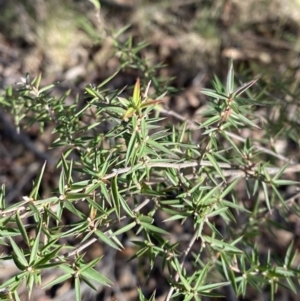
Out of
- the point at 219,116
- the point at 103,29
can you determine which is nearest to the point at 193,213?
the point at 219,116

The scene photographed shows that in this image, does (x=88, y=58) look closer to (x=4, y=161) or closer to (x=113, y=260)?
Result: (x=4, y=161)

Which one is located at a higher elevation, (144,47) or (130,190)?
(130,190)

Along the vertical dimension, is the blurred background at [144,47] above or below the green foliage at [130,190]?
below

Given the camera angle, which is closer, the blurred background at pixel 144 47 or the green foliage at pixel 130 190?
the green foliage at pixel 130 190

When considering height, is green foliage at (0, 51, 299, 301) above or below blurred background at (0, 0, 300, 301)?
above

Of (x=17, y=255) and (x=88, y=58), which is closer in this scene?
(x=17, y=255)

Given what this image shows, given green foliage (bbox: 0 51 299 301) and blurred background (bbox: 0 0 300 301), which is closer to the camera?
green foliage (bbox: 0 51 299 301)

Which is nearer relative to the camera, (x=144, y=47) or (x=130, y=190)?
(x=130, y=190)

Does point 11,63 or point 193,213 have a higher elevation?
point 193,213
